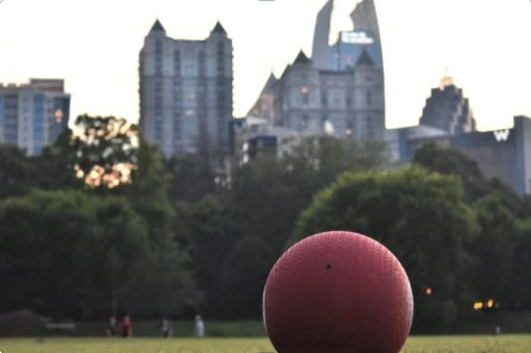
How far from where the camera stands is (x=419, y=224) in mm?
55062

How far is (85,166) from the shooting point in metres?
66.3

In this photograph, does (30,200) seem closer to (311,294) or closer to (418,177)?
(418,177)

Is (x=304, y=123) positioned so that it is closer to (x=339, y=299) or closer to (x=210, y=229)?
(x=210, y=229)

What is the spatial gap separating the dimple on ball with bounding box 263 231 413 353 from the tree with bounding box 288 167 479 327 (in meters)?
38.0

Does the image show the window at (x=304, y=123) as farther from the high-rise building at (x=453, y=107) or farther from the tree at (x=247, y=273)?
the tree at (x=247, y=273)

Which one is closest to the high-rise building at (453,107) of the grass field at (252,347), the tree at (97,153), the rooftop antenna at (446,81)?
the rooftop antenna at (446,81)

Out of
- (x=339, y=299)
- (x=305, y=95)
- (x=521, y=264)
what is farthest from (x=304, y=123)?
(x=339, y=299)

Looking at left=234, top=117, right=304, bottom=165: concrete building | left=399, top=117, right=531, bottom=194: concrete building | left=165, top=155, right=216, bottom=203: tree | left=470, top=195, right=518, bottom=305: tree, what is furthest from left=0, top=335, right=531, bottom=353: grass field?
left=234, top=117, right=304, bottom=165: concrete building

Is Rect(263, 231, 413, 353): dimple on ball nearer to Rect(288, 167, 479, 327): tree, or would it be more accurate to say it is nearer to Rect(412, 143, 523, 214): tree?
Rect(288, 167, 479, 327): tree

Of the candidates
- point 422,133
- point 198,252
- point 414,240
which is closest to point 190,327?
point 198,252

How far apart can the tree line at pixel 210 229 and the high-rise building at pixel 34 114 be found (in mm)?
Answer: 110576

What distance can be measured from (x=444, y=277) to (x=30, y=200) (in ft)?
69.6

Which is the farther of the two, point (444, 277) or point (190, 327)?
point (190, 327)

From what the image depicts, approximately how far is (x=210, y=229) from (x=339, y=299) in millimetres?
58883
